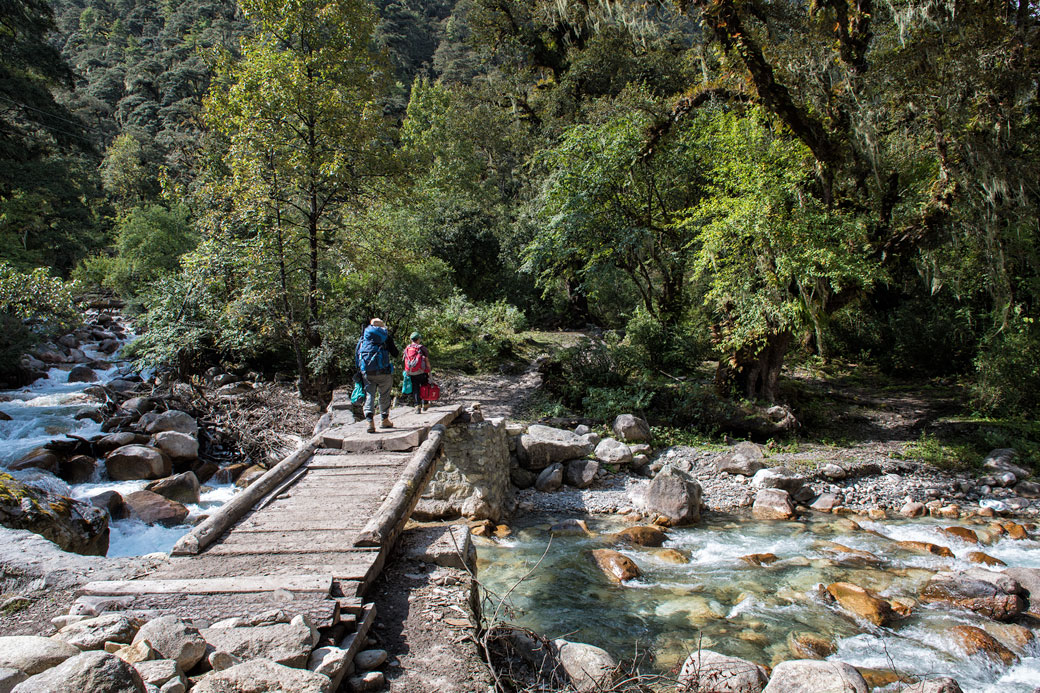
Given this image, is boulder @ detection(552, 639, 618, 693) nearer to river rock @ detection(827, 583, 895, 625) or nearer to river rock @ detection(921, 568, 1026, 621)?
river rock @ detection(827, 583, 895, 625)

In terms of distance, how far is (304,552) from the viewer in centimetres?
544

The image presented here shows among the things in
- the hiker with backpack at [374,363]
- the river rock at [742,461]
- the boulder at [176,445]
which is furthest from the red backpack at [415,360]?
the river rock at [742,461]

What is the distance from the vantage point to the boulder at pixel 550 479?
11328 millimetres

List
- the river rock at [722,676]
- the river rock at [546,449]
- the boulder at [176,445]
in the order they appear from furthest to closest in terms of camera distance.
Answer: the river rock at [546,449] < the boulder at [176,445] < the river rock at [722,676]

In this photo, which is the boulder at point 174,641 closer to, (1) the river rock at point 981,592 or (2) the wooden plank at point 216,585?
(2) the wooden plank at point 216,585

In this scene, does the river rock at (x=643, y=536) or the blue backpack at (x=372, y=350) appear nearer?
the blue backpack at (x=372, y=350)

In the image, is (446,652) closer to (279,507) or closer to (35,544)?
(279,507)

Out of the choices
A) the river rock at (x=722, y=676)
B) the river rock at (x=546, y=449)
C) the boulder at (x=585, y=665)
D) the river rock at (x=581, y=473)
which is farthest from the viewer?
the river rock at (x=546, y=449)

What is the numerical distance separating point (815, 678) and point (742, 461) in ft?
21.3

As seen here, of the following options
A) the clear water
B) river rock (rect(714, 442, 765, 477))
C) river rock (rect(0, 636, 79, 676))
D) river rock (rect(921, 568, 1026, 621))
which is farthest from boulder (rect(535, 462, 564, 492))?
river rock (rect(0, 636, 79, 676))

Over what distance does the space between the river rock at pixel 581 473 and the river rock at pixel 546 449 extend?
0.72ft

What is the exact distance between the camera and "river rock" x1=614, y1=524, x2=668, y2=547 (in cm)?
888

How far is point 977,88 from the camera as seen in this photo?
10.8m

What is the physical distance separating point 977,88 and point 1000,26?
1.41m
